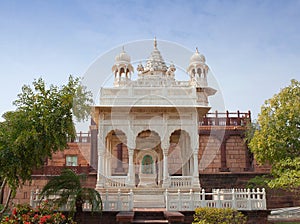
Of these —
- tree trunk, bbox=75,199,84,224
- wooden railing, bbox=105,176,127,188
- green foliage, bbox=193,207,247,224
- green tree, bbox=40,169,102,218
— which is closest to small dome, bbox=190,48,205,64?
wooden railing, bbox=105,176,127,188

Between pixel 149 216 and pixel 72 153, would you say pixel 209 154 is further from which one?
pixel 149 216

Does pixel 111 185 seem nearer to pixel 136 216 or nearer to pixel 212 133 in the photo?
pixel 136 216

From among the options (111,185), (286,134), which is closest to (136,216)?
(111,185)

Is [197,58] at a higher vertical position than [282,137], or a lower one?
higher

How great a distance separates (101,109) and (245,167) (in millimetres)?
13969

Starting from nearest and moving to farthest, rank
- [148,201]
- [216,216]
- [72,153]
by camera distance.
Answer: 1. [216,216]
2. [148,201]
3. [72,153]

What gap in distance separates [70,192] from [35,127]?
2812mm

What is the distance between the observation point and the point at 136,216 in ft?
45.3

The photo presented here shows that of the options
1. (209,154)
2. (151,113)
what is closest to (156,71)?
(151,113)

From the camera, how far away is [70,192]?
13.0 m

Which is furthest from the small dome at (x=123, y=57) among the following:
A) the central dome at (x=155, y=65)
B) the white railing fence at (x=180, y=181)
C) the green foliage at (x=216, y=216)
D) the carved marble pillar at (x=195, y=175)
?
the green foliage at (x=216, y=216)

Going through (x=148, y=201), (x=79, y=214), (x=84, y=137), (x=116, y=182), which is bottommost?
(x=79, y=214)

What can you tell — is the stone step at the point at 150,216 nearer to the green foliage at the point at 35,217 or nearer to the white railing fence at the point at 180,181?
the green foliage at the point at 35,217

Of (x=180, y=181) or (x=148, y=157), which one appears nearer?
(x=180, y=181)
